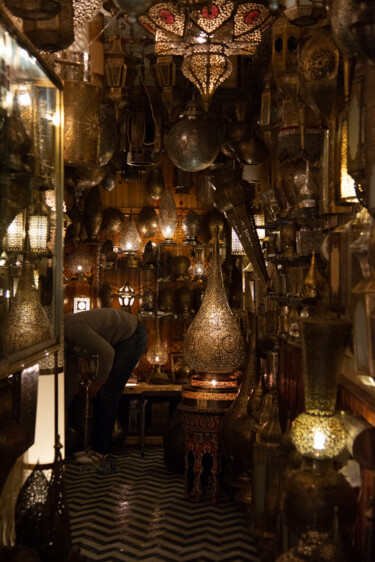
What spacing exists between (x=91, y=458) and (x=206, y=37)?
3860mm

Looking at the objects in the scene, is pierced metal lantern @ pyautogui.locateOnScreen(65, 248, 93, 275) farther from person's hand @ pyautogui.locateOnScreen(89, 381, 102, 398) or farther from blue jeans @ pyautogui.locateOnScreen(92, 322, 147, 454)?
person's hand @ pyautogui.locateOnScreen(89, 381, 102, 398)

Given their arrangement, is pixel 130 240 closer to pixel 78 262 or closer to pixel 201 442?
pixel 78 262

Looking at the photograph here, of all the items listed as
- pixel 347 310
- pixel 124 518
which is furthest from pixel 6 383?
pixel 124 518

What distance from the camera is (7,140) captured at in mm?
1674

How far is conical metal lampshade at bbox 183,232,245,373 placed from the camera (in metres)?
4.32

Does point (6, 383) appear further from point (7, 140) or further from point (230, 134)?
point (230, 134)

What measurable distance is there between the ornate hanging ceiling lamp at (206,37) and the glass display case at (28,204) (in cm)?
77

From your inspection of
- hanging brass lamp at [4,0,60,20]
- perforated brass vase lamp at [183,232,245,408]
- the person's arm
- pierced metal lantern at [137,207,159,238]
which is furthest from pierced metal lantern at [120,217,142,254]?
hanging brass lamp at [4,0,60,20]

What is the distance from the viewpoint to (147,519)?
429cm

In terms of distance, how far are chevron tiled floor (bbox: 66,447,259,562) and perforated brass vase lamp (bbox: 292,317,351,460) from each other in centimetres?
205

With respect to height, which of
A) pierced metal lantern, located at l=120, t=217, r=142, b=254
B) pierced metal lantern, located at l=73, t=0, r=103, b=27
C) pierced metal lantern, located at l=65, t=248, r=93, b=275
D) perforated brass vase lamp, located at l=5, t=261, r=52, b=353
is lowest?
perforated brass vase lamp, located at l=5, t=261, r=52, b=353

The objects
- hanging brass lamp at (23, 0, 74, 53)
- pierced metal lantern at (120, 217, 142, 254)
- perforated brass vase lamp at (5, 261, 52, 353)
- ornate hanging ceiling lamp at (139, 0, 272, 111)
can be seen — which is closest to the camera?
perforated brass vase lamp at (5, 261, 52, 353)

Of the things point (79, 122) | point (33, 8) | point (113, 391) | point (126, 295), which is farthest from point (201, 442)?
point (33, 8)

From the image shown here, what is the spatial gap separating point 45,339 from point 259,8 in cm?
172
